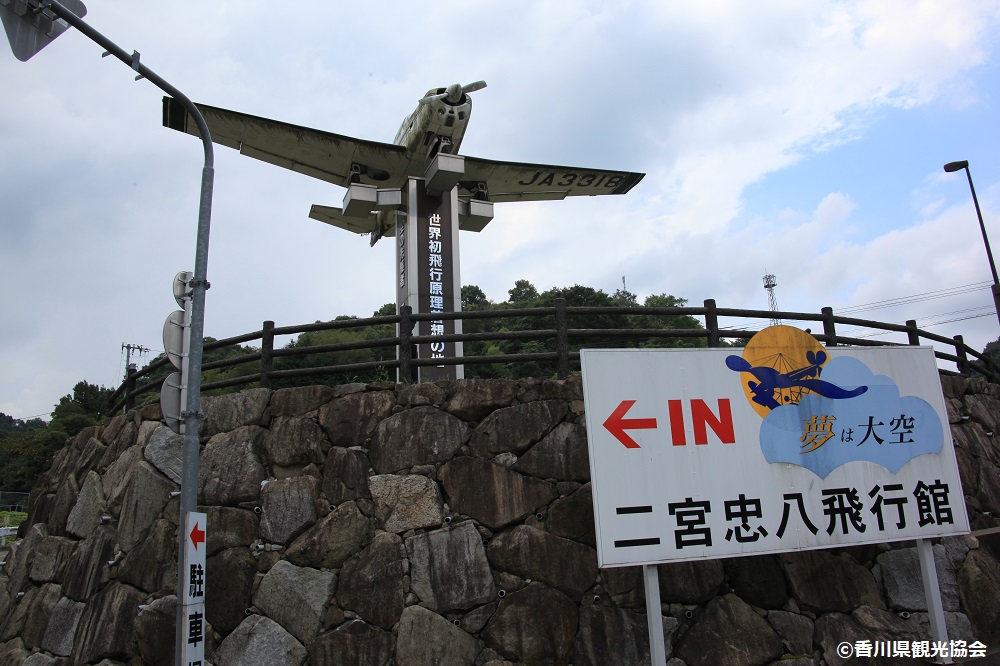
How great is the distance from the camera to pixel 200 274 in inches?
244

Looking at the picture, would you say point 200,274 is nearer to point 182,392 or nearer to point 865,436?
point 182,392

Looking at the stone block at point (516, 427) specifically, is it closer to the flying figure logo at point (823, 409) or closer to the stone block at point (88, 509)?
the flying figure logo at point (823, 409)

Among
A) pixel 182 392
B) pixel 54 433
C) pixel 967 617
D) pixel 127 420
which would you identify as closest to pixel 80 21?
pixel 182 392

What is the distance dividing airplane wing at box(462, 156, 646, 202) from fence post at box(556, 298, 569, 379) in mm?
7215

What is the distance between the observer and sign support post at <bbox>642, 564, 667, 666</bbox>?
245 inches

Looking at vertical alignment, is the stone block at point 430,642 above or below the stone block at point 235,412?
below

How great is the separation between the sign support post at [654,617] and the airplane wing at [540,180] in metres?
9.93

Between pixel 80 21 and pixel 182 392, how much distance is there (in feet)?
10.2

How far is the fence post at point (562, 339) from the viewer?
25.8 feet

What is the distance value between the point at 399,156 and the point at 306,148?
1.81 m

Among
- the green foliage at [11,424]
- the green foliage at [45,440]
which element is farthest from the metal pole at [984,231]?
the green foliage at [11,424]

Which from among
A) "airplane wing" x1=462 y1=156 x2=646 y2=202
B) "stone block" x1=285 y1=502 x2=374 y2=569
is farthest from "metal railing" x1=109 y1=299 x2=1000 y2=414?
"airplane wing" x1=462 y1=156 x2=646 y2=202

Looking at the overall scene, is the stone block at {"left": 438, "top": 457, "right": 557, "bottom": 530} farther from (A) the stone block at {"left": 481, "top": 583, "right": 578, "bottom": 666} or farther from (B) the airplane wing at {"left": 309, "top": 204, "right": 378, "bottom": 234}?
(B) the airplane wing at {"left": 309, "top": 204, "right": 378, "bottom": 234}

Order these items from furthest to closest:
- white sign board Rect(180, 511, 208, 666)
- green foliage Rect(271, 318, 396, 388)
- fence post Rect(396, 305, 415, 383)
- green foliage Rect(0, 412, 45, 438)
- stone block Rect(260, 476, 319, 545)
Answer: green foliage Rect(0, 412, 45, 438) < green foliage Rect(271, 318, 396, 388) < fence post Rect(396, 305, 415, 383) < stone block Rect(260, 476, 319, 545) < white sign board Rect(180, 511, 208, 666)
